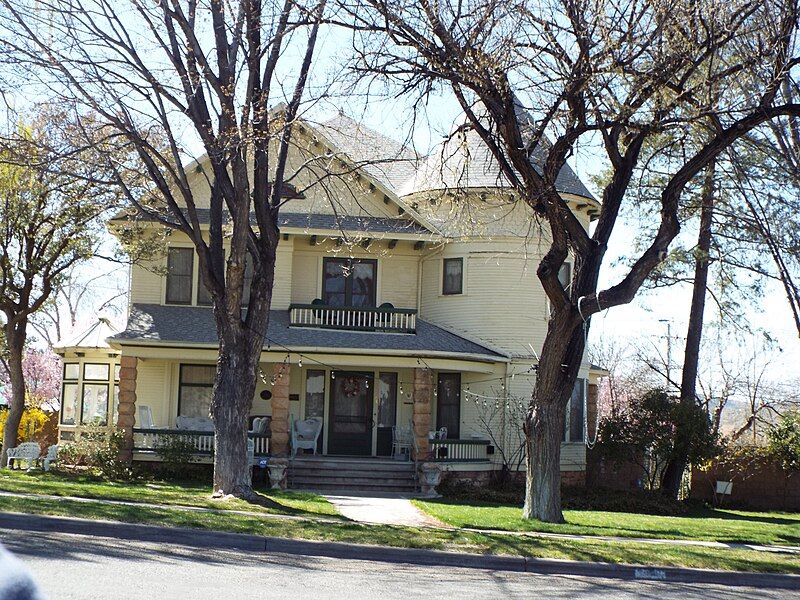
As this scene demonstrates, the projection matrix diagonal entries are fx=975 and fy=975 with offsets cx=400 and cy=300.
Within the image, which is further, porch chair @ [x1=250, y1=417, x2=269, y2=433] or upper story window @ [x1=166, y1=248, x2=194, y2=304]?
upper story window @ [x1=166, y1=248, x2=194, y2=304]

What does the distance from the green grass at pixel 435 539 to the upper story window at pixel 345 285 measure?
1398cm

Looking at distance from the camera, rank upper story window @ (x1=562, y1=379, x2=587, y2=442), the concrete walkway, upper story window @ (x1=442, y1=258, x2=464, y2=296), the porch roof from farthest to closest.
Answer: upper story window @ (x1=562, y1=379, x2=587, y2=442)
upper story window @ (x1=442, y1=258, x2=464, y2=296)
the porch roof
the concrete walkway

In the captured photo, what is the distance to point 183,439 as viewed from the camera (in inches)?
948

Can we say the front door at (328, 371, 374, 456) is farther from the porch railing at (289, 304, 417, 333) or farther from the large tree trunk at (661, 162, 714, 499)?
the large tree trunk at (661, 162, 714, 499)

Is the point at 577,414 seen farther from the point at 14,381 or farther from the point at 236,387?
the point at 14,381

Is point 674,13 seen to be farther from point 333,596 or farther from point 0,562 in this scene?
point 0,562

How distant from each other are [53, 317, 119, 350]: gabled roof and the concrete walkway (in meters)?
8.94

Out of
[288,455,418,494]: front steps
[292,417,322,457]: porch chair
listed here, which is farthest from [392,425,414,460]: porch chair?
[292,417,322,457]: porch chair

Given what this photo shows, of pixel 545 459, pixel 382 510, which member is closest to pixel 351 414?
pixel 382 510

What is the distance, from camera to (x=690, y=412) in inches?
1027

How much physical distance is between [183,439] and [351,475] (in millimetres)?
4259

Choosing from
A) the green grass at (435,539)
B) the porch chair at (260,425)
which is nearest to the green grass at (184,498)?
the green grass at (435,539)

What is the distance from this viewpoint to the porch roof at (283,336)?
24141 mm

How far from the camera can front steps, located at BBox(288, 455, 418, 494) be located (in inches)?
926
